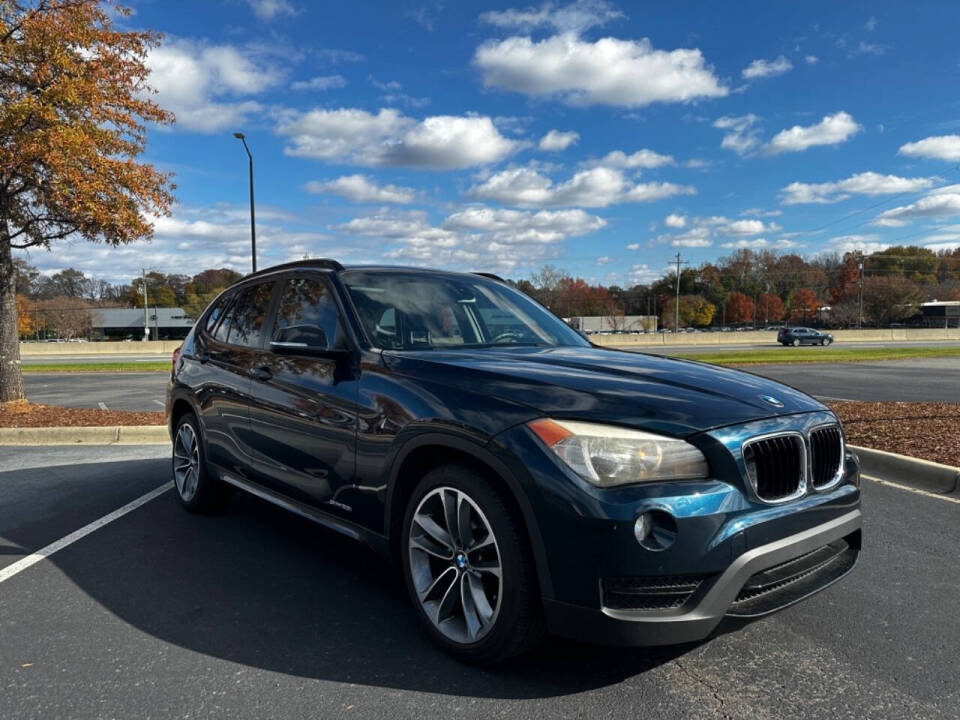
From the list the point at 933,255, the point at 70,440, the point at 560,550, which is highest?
the point at 933,255

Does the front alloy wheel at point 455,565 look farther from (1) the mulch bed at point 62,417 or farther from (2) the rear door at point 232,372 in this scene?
(1) the mulch bed at point 62,417

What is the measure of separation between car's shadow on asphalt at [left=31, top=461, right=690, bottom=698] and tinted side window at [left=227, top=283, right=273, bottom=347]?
137 centimetres

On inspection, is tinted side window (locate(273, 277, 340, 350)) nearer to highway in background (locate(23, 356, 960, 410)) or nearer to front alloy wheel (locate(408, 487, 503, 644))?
front alloy wheel (locate(408, 487, 503, 644))

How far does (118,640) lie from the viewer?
308 centimetres

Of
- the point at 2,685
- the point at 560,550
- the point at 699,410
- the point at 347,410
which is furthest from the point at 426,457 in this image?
the point at 2,685

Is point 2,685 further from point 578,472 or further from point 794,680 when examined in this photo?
point 794,680

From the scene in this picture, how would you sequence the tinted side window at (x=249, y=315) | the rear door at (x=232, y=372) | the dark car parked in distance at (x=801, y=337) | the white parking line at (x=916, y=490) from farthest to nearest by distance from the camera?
the dark car parked in distance at (x=801, y=337)
the white parking line at (x=916, y=490)
the tinted side window at (x=249, y=315)
the rear door at (x=232, y=372)

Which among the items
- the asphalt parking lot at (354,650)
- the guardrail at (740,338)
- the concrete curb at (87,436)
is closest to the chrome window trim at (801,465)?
the asphalt parking lot at (354,650)

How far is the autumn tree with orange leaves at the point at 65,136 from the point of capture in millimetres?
8930

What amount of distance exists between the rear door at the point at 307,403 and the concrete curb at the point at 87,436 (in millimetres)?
5343

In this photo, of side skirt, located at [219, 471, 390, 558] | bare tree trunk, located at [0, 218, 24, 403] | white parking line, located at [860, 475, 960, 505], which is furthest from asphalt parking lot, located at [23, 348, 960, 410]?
side skirt, located at [219, 471, 390, 558]

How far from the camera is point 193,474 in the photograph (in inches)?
202

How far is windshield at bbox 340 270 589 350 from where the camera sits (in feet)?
12.0

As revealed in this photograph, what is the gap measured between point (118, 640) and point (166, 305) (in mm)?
147881
